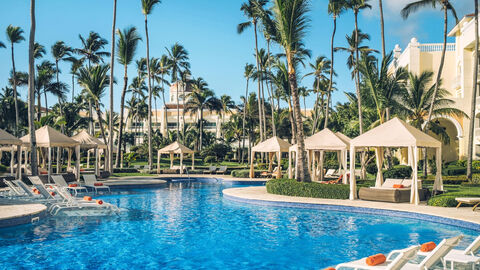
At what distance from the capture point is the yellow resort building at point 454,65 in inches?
A: 1218

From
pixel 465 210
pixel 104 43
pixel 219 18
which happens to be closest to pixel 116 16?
pixel 104 43

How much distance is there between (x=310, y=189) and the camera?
1633cm

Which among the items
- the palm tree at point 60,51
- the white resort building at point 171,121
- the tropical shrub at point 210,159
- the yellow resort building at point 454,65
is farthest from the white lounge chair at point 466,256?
the white resort building at point 171,121

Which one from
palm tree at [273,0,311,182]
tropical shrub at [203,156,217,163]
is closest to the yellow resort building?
palm tree at [273,0,311,182]

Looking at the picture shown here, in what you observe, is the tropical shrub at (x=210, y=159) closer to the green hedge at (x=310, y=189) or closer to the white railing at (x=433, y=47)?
the white railing at (x=433, y=47)

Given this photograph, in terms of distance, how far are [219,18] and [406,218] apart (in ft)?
38.0

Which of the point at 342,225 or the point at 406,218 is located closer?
the point at 342,225

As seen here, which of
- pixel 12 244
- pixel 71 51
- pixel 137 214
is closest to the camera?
pixel 12 244

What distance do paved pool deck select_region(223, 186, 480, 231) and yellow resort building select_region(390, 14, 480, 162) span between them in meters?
20.0

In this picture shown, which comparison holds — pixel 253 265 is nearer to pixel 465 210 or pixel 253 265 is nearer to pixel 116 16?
pixel 465 210

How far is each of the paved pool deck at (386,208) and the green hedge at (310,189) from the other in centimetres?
47

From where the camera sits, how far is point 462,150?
30.4m

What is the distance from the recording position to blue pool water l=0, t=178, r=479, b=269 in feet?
25.7

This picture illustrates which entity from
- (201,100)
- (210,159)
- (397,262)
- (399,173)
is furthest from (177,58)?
(397,262)
